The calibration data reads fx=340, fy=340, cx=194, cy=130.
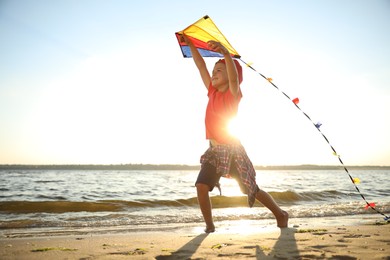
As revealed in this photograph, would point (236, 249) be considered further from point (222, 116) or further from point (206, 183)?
point (222, 116)

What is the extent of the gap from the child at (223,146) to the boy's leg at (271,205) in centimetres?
1

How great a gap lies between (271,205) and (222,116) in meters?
1.35

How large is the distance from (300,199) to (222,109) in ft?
33.6

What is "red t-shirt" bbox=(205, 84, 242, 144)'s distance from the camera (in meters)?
4.09

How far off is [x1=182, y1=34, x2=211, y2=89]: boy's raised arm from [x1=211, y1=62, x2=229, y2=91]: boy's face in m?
0.38

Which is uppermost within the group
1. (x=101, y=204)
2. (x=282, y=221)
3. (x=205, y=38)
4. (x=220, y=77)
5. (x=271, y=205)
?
(x=205, y=38)

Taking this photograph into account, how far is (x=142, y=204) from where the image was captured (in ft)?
35.8

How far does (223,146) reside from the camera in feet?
13.3

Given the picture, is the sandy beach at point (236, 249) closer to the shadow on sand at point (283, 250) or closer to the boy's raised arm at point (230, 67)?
the shadow on sand at point (283, 250)

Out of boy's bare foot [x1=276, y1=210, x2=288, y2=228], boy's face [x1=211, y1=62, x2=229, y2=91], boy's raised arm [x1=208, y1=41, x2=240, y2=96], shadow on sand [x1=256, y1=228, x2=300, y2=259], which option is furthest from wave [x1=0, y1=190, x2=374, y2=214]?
shadow on sand [x1=256, y1=228, x2=300, y2=259]

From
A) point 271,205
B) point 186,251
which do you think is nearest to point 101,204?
point 271,205

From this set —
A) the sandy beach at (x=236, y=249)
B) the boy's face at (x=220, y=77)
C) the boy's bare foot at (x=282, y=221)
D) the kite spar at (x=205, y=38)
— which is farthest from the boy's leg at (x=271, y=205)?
the boy's face at (x=220, y=77)

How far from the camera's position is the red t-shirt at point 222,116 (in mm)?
4086

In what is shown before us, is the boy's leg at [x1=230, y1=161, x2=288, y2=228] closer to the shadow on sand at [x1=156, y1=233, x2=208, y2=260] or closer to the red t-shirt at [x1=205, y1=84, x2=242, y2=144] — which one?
the red t-shirt at [x1=205, y1=84, x2=242, y2=144]
